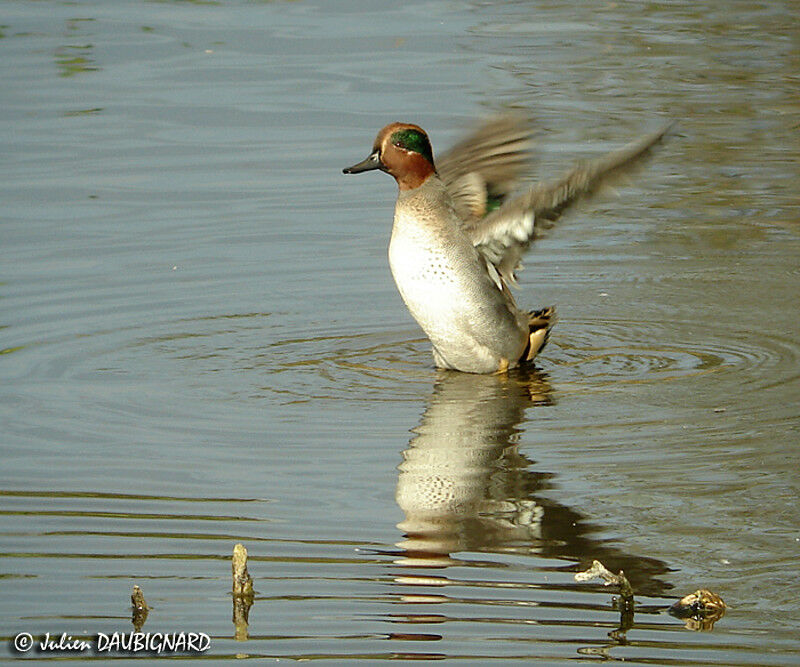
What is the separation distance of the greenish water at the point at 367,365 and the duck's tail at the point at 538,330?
0.15 metres

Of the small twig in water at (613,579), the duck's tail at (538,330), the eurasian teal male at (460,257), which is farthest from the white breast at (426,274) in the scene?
the small twig in water at (613,579)

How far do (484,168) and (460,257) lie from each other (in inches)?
35.1

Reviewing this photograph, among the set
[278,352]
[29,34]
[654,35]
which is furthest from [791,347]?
[29,34]

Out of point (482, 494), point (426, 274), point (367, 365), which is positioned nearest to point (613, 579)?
point (482, 494)

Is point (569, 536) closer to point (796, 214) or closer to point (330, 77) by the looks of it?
point (796, 214)

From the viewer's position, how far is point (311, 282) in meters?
9.28

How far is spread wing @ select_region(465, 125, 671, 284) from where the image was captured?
697cm

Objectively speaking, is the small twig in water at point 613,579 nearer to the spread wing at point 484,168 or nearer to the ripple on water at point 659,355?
the ripple on water at point 659,355

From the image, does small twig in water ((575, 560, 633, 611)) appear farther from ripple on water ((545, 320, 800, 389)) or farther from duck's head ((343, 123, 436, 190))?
duck's head ((343, 123, 436, 190))

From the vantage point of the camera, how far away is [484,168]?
8.18 metres

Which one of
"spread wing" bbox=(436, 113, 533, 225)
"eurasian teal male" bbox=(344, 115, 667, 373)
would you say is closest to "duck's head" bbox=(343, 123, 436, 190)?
"eurasian teal male" bbox=(344, 115, 667, 373)

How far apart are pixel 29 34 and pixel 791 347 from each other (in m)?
9.49

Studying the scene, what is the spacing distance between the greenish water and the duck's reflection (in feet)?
0.07

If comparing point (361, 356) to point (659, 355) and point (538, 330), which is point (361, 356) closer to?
point (538, 330)
